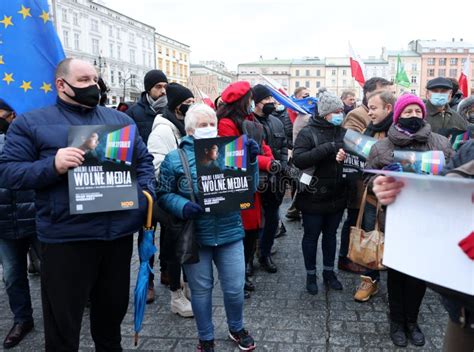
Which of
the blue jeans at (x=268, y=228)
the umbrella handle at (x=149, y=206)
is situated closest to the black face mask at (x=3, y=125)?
the umbrella handle at (x=149, y=206)

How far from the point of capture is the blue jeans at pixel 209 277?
3047 millimetres

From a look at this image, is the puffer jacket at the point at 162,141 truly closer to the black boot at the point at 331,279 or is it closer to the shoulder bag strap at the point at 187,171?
the shoulder bag strap at the point at 187,171

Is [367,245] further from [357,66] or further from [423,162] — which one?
[357,66]

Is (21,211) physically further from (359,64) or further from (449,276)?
(359,64)

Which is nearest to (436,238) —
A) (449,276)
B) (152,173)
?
(449,276)

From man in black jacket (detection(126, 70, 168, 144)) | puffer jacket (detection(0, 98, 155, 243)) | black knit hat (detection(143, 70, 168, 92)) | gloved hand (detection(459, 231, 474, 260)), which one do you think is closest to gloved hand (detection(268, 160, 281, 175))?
man in black jacket (detection(126, 70, 168, 144))

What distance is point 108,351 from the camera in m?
2.84

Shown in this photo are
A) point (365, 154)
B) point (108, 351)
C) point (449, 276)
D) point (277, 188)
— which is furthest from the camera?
point (277, 188)

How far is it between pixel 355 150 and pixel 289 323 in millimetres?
1685

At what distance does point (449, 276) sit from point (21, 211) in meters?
3.18

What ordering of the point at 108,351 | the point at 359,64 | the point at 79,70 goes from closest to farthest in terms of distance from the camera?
1. the point at 79,70
2. the point at 108,351
3. the point at 359,64

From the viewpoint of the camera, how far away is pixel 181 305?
3.80 meters

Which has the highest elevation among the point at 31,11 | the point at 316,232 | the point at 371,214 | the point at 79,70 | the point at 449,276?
the point at 31,11

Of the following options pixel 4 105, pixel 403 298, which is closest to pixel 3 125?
pixel 4 105
